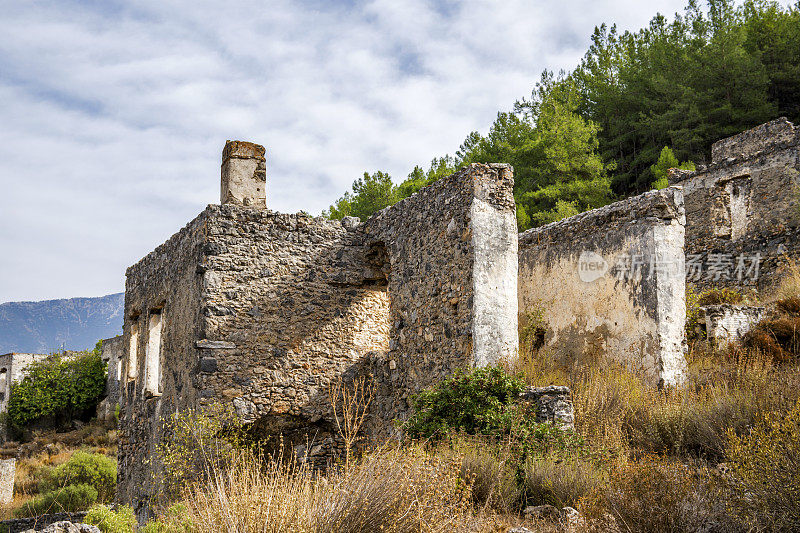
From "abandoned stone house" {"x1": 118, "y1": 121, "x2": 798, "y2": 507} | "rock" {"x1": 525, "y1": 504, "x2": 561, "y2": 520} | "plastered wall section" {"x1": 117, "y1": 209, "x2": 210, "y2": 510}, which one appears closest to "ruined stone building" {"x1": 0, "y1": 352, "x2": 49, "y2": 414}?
"plastered wall section" {"x1": 117, "y1": 209, "x2": 210, "y2": 510}

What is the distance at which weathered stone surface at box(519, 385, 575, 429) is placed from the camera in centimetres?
680

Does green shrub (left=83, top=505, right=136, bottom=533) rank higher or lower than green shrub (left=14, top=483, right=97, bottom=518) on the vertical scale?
higher

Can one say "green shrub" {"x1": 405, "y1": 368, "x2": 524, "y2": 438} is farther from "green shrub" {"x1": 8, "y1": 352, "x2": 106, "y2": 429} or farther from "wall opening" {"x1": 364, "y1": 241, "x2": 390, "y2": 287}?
"green shrub" {"x1": 8, "y1": 352, "x2": 106, "y2": 429}

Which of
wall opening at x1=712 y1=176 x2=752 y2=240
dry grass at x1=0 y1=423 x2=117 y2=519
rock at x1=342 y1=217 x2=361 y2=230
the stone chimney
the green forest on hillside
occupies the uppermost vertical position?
the green forest on hillside

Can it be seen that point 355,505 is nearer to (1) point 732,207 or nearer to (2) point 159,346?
(2) point 159,346

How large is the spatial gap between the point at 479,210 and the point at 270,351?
3.55m

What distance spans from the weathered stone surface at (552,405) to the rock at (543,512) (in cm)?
122

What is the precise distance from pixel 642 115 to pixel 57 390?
3246cm

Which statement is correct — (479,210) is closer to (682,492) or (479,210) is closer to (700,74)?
(682,492)

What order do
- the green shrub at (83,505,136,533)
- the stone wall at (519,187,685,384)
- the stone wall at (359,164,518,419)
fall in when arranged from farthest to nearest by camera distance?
1. the stone wall at (519,187,685,384)
2. the stone wall at (359,164,518,419)
3. the green shrub at (83,505,136,533)

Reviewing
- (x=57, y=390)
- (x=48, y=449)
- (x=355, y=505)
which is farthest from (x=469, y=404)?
(x=57, y=390)

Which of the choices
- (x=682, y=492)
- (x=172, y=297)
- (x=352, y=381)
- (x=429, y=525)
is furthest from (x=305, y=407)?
(x=682, y=492)

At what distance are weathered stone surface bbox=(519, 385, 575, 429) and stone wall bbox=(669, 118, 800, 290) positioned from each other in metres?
10.2

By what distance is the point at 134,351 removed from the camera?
12078mm
